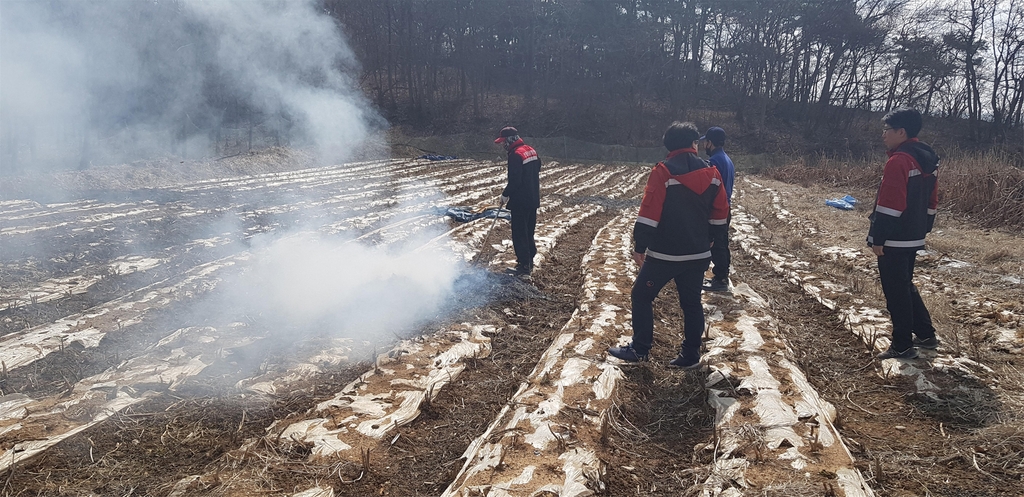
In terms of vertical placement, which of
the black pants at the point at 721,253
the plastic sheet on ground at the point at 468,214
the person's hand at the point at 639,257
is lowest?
the plastic sheet on ground at the point at 468,214

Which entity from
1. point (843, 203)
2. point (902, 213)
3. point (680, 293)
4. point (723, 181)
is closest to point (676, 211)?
point (680, 293)

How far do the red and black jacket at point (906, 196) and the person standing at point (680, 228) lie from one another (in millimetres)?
1109

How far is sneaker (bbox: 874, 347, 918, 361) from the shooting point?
4.35 m

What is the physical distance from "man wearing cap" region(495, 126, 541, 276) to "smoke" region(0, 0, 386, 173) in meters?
8.36

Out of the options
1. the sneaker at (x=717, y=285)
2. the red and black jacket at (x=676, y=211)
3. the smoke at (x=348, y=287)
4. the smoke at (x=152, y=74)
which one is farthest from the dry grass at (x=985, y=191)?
the smoke at (x=152, y=74)

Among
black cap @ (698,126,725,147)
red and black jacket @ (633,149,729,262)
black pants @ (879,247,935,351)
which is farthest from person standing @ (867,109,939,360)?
black cap @ (698,126,725,147)

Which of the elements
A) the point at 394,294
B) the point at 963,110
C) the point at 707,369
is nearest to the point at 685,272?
the point at 707,369

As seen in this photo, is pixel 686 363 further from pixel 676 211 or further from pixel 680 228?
pixel 676 211

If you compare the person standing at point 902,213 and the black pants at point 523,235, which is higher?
the person standing at point 902,213

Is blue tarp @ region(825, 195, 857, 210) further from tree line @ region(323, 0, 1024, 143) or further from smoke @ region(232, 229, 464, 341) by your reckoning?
tree line @ region(323, 0, 1024, 143)

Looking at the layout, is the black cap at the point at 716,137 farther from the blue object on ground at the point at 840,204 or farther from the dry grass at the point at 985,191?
the blue object on ground at the point at 840,204

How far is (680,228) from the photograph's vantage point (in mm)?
4043

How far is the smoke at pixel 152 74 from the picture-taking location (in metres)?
11.2

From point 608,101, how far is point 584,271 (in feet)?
112
